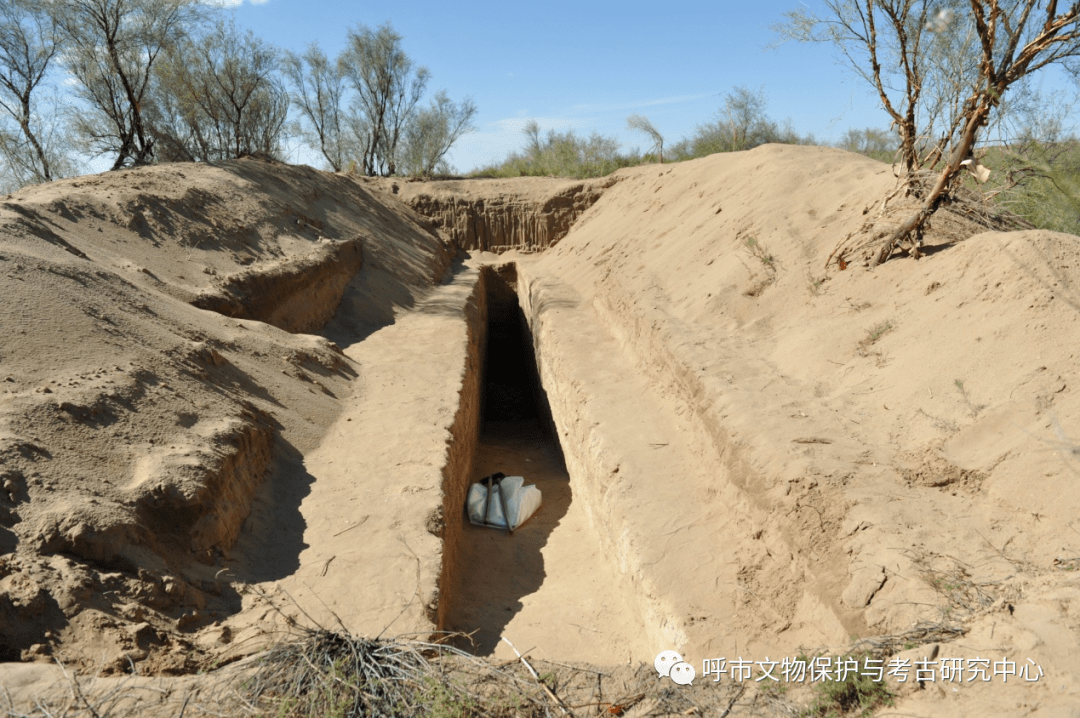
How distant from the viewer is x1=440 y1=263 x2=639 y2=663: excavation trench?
4.68m

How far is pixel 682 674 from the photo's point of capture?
3000 millimetres

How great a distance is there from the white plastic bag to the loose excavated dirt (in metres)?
0.13

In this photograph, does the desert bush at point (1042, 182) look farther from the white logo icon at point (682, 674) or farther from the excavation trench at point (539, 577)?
the excavation trench at point (539, 577)

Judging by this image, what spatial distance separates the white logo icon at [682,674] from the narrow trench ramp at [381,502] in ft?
3.80

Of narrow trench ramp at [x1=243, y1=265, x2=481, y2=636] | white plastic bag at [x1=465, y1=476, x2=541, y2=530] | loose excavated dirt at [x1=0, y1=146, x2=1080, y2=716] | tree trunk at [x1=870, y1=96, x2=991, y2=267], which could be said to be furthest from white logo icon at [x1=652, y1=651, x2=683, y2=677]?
tree trunk at [x1=870, y1=96, x2=991, y2=267]

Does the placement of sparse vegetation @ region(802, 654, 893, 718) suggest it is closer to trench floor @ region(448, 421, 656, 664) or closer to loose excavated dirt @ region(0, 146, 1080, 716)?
loose excavated dirt @ region(0, 146, 1080, 716)

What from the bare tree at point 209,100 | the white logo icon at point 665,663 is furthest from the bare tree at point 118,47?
the white logo icon at point 665,663

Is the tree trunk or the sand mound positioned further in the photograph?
the tree trunk

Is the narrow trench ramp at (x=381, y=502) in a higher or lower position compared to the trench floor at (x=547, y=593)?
higher

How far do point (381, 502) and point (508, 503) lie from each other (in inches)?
74.9

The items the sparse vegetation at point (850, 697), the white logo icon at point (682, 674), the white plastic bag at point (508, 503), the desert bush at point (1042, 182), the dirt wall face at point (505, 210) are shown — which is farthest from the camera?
the dirt wall face at point (505, 210)

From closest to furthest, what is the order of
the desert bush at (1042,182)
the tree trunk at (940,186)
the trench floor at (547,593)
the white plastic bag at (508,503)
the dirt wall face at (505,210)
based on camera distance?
the trench floor at (547,593) → the desert bush at (1042,182) → the tree trunk at (940,186) → the white plastic bag at (508,503) → the dirt wall face at (505,210)

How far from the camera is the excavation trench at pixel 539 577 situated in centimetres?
468

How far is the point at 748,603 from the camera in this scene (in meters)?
3.97
